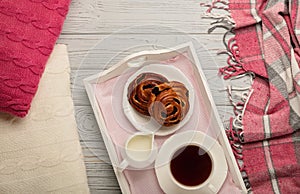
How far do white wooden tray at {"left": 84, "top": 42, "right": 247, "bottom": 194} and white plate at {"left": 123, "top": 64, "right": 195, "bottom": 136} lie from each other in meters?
0.03

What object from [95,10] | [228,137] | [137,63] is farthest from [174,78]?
[95,10]

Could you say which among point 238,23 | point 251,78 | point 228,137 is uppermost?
point 238,23

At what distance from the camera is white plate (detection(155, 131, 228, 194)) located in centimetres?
115

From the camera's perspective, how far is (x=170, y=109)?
1.15 meters

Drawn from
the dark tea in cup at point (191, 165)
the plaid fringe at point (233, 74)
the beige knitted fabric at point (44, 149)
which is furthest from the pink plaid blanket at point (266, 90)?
the beige knitted fabric at point (44, 149)

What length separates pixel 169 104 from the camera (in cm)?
114

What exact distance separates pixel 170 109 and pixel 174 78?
11cm

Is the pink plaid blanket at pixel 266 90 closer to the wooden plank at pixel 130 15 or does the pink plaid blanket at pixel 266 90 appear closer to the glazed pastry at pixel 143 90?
the wooden plank at pixel 130 15

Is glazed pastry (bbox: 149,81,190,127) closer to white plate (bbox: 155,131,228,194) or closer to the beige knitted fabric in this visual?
white plate (bbox: 155,131,228,194)

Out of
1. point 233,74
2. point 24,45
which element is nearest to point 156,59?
point 233,74

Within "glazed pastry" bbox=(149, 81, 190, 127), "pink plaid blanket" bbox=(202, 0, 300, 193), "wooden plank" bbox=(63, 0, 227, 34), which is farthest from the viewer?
"wooden plank" bbox=(63, 0, 227, 34)

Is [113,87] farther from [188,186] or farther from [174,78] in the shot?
[188,186]

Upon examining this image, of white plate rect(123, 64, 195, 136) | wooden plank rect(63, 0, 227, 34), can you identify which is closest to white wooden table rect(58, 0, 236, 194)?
wooden plank rect(63, 0, 227, 34)

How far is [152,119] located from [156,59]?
162 millimetres
